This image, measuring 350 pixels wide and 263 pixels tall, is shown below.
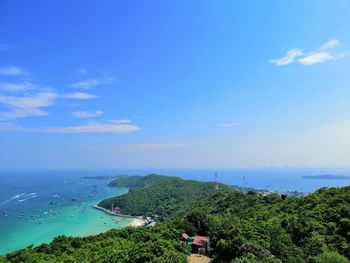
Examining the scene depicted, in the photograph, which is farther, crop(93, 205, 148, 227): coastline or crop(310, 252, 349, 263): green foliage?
crop(93, 205, 148, 227): coastline

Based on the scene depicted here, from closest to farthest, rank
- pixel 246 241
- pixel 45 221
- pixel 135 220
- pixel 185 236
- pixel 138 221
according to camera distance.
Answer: pixel 246 241 → pixel 185 236 → pixel 138 221 → pixel 45 221 → pixel 135 220

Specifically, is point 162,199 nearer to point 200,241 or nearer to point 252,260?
point 200,241

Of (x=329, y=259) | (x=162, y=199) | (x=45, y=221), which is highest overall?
(x=329, y=259)

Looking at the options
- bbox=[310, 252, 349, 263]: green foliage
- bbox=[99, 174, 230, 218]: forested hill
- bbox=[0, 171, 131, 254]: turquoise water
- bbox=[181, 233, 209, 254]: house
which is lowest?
bbox=[0, 171, 131, 254]: turquoise water

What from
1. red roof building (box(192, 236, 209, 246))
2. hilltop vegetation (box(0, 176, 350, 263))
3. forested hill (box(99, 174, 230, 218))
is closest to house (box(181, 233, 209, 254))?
red roof building (box(192, 236, 209, 246))

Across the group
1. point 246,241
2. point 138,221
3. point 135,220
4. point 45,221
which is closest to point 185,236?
point 246,241

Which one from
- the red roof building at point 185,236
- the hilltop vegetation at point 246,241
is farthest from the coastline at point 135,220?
the red roof building at point 185,236

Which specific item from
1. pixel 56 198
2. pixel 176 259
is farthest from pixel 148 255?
pixel 56 198

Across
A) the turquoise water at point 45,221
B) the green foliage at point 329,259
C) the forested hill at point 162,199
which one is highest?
the green foliage at point 329,259

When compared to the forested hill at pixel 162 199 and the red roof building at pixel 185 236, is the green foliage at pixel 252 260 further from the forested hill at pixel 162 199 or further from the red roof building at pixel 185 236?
the forested hill at pixel 162 199

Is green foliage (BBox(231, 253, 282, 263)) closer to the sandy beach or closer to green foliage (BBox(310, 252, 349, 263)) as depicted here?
green foliage (BBox(310, 252, 349, 263))

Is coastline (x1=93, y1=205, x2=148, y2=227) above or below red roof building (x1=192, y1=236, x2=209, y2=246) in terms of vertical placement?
below
